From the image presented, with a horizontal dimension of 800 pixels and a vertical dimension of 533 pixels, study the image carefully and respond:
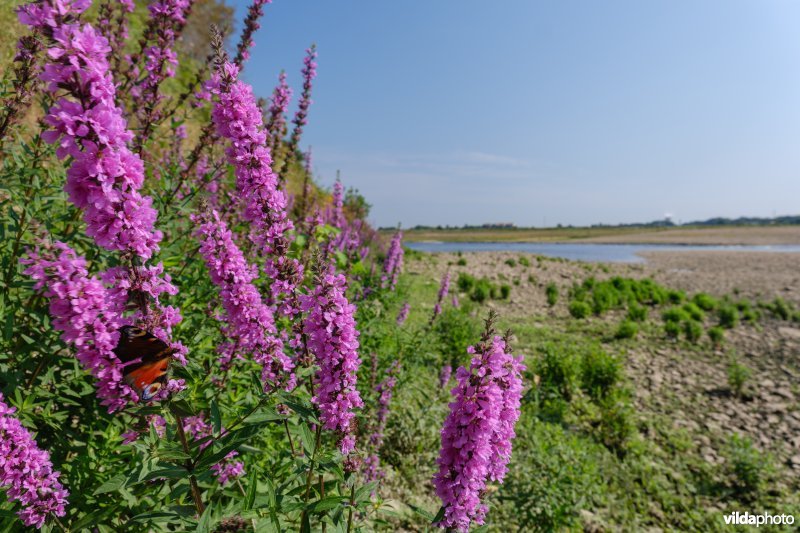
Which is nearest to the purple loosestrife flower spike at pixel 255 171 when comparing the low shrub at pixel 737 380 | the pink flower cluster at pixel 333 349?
the pink flower cluster at pixel 333 349

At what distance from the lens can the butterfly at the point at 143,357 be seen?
164 centimetres

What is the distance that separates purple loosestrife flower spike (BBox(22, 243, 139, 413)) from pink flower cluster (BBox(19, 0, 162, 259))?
266 mm

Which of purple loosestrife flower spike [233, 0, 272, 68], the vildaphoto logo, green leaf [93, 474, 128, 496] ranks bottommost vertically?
the vildaphoto logo

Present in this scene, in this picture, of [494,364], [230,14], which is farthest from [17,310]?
[230,14]

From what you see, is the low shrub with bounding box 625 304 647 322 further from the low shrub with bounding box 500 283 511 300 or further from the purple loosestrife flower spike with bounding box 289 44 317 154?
the purple loosestrife flower spike with bounding box 289 44 317 154

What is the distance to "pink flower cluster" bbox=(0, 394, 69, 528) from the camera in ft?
6.16

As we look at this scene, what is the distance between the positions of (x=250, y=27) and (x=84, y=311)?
3308mm

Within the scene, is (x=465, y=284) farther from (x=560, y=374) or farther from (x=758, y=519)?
(x=758, y=519)

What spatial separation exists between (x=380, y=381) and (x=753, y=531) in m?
5.38

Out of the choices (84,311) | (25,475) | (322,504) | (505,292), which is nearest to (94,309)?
(84,311)

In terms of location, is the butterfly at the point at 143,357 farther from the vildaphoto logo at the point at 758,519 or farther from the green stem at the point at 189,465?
the vildaphoto logo at the point at 758,519

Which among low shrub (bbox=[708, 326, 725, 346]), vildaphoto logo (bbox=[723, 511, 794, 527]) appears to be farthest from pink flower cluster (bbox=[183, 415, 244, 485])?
low shrub (bbox=[708, 326, 725, 346])

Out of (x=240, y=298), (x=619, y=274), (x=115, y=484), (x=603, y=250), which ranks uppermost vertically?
(x=240, y=298)

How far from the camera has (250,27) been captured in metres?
3.87
